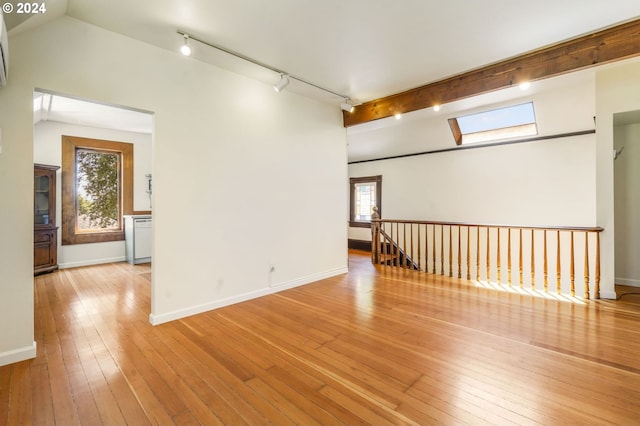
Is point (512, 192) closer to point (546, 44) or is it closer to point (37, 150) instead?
point (546, 44)

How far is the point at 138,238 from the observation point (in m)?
5.86

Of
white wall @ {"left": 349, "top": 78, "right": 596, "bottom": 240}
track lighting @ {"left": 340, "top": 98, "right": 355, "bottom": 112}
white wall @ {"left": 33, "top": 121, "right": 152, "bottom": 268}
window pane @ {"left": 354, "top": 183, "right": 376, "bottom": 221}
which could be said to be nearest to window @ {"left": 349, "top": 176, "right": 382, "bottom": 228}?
window pane @ {"left": 354, "top": 183, "right": 376, "bottom": 221}

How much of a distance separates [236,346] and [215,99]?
271 centimetres

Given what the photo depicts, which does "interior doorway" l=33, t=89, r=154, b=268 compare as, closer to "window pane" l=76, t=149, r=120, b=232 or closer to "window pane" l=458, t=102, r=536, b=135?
"window pane" l=76, t=149, r=120, b=232

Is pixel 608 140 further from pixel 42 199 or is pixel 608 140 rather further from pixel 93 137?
pixel 42 199

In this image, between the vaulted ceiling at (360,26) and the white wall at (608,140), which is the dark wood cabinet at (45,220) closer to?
the vaulted ceiling at (360,26)

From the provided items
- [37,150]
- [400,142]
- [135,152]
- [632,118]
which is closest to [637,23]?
[632,118]

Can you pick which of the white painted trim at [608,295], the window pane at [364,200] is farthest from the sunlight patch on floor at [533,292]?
the window pane at [364,200]

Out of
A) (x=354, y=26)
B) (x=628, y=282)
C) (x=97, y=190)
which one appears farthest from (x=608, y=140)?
(x=97, y=190)

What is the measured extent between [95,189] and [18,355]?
4.71 metres

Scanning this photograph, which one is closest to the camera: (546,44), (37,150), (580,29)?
(580,29)

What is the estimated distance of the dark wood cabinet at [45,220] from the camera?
4984mm

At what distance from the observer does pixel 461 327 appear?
2910mm

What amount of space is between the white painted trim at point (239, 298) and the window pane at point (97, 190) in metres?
4.26
